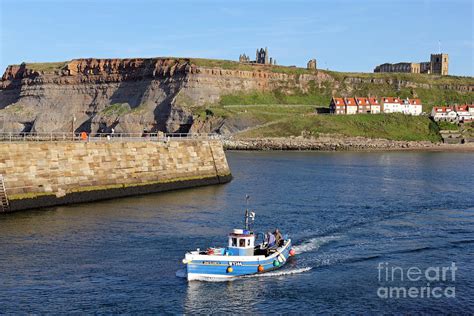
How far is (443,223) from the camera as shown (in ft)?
189

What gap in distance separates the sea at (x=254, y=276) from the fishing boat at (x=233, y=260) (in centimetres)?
56

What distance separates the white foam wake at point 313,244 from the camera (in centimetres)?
4752

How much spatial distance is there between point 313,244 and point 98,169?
30538 mm

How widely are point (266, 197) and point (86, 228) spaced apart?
26.6 meters

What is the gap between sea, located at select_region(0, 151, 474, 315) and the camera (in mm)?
35125

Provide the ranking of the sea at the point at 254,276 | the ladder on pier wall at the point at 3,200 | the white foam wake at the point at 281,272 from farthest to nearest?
the ladder on pier wall at the point at 3,200 → the white foam wake at the point at 281,272 → the sea at the point at 254,276

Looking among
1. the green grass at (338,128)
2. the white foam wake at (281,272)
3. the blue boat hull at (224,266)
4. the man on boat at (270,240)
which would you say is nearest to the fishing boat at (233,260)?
the blue boat hull at (224,266)

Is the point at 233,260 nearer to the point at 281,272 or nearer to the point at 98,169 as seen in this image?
the point at 281,272

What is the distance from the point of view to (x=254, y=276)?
40594 millimetres

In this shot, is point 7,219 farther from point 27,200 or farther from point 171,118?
point 171,118

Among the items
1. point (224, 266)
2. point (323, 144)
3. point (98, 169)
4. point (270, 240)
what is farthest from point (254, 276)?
point (323, 144)

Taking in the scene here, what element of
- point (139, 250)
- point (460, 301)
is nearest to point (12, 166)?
point (139, 250)

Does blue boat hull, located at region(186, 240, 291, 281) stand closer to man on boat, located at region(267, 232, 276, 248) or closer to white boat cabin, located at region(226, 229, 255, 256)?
white boat cabin, located at region(226, 229, 255, 256)

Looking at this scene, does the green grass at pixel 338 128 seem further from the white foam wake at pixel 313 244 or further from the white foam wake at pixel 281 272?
the white foam wake at pixel 281 272
